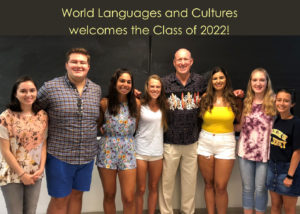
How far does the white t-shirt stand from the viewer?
7.70 ft

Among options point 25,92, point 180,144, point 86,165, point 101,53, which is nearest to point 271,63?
point 180,144

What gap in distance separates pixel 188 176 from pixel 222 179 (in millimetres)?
348

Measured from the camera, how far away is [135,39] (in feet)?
8.75

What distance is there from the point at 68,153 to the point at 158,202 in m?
1.35

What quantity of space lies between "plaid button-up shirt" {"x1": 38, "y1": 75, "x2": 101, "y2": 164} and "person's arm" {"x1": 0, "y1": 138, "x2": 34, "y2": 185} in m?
0.23

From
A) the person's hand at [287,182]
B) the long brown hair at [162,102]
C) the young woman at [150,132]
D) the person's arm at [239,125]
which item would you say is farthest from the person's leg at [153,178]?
the person's hand at [287,182]

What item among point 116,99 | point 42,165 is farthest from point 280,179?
point 42,165

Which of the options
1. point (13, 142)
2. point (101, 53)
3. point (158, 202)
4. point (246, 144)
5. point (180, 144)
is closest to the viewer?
point (13, 142)

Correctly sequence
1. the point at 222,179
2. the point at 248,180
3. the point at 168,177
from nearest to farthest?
the point at 248,180, the point at 222,179, the point at 168,177

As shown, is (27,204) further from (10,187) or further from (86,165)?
(86,165)

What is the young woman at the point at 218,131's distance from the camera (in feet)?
7.82

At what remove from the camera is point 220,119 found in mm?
2375

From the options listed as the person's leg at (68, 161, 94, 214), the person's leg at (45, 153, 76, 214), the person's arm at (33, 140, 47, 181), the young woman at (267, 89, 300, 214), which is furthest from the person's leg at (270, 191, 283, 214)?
the person's arm at (33, 140, 47, 181)

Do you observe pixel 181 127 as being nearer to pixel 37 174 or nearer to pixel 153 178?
pixel 153 178
